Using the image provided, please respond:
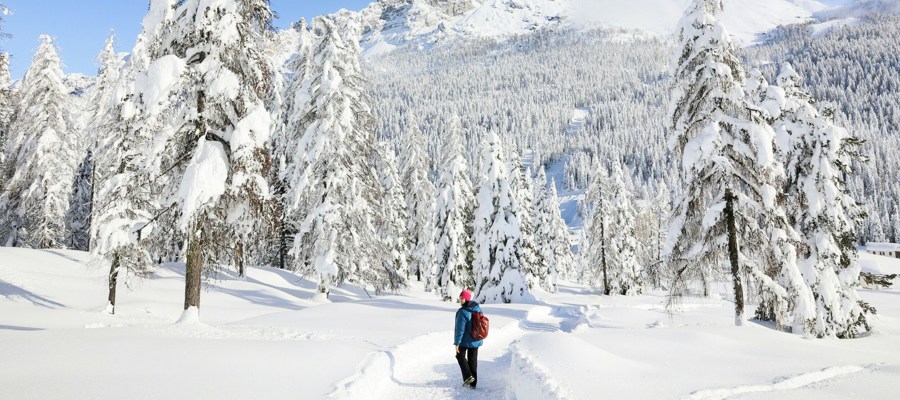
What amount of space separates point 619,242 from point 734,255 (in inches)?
1287

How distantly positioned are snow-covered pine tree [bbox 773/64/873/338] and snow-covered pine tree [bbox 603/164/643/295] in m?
27.2

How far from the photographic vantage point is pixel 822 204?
69.3ft

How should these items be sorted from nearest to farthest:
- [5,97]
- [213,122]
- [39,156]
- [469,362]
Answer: [469,362] → [213,122] → [5,97] → [39,156]

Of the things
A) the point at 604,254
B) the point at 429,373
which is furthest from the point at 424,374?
the point at 604,254

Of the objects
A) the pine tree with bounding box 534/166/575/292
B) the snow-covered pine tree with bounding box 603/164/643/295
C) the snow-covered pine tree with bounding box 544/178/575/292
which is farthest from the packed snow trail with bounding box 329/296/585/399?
the snow-covered pine tree with bounding box 544/178/575/292

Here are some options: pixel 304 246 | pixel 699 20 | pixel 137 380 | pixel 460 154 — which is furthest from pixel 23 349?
pixel 460 154

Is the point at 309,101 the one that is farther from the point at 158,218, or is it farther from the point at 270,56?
the point at 158,218

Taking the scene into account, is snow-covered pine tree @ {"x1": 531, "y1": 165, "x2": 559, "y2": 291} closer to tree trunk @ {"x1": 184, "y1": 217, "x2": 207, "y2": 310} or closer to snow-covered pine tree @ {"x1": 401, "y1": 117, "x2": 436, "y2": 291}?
snow-covered pine tree @ {"x1": 401, "y1": 117, "x2": 436, "y2": 291}

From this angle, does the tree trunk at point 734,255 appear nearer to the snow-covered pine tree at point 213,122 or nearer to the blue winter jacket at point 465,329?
the blue winter jacket at point 465,329

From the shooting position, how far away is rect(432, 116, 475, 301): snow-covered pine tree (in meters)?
34.0

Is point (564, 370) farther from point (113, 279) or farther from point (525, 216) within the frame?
point (525, 216)

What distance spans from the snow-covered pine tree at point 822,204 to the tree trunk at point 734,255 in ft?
18.1

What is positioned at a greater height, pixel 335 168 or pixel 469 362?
pixel 335 168

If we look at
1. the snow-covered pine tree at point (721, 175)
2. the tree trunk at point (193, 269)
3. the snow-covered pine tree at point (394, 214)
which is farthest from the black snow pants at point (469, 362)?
the snow-covered pine tree at point (394, 214)
